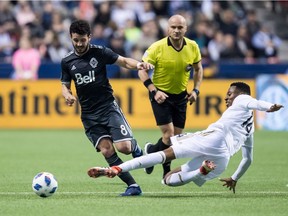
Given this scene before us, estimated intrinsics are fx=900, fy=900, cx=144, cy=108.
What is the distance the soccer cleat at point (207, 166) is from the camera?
10.2 m

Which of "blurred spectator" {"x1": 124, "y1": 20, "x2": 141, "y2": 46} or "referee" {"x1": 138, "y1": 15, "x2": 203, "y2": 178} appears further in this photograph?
"blurred spectator" {"x1": 124, "y1": 20, "x2": 141, "y2": 46}

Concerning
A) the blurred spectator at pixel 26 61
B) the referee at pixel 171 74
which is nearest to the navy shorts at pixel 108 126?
the referee at pixel 171 74

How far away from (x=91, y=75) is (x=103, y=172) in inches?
67.4

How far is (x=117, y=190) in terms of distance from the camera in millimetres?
11359

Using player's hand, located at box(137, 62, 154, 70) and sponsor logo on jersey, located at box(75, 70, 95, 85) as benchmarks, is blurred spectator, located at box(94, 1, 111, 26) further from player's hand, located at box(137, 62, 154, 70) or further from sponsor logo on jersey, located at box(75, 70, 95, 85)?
player's hand, located at box(137, 62, 154, 70)

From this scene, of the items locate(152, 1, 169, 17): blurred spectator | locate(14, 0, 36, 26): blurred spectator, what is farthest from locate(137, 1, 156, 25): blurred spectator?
locate(14, 0, 36, 26): blurred spectator

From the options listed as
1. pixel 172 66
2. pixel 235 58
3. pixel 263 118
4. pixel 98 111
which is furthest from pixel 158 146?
pixel 235 58

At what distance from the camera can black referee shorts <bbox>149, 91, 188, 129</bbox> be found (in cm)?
1285

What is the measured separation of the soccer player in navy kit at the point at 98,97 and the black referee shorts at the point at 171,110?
5.54 ft

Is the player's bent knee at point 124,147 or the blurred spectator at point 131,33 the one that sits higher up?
the blurred spectator at point 131,33

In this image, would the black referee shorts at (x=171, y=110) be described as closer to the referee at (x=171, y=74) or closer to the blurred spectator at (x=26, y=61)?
the referee at (x=171, y=74)

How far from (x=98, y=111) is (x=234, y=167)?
4.13 meters

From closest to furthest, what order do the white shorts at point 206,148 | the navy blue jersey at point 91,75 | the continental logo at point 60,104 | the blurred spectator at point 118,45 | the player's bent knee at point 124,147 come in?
the white shorts at point 206,148 < the player's bent knee at point 124,147 < the navy blue jersey at point 91,75 < the continental logo at point 60,104 < the blurred spectator at point 118,45

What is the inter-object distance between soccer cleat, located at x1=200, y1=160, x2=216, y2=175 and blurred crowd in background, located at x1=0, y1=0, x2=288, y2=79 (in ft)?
44.5
